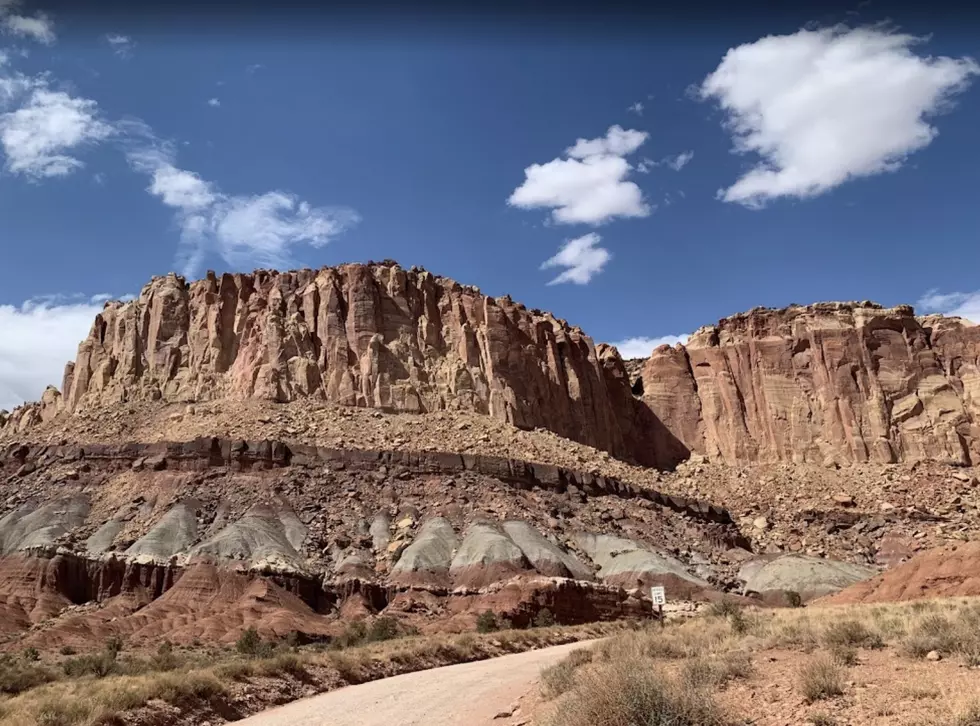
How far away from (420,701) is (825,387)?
87355 millimetres

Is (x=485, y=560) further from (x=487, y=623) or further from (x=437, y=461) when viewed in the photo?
(x=437, y=461)

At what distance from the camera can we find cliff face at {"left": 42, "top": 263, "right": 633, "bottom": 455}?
75.8 m

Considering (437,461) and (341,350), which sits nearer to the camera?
(437,461)

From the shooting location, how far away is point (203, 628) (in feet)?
114

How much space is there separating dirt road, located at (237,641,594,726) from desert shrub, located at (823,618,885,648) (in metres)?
5.49

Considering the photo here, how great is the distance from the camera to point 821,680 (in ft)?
31.3

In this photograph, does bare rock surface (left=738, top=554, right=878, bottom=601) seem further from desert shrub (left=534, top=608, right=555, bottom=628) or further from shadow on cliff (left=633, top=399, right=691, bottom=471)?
shadow on cliff (left=633, top=399, right=691, bottom=471)

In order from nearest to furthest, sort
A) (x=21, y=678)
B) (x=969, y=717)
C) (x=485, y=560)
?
(x=969, y=717) < (x=21, y=678) < (x=485, y=560)

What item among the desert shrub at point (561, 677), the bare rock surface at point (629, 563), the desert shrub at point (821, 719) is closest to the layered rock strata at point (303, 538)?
the bare rock surface at point (629, 563)

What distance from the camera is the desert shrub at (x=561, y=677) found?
12820 millimetres

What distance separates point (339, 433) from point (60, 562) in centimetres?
2406

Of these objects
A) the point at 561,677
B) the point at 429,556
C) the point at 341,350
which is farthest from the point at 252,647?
the point at 341,350

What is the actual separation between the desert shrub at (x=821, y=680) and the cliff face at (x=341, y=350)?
212ft

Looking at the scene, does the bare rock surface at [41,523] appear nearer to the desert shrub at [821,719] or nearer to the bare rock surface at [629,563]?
the bare rock surface at [629,563]
